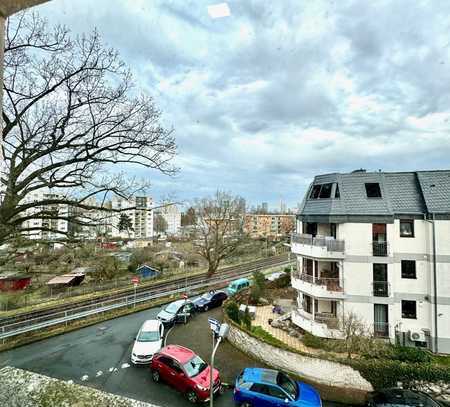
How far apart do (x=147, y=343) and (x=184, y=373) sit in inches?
133

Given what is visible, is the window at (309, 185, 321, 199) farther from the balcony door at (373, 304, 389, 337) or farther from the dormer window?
the balcony door at (373, 304, 389, 337)

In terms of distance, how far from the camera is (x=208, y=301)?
20.7m

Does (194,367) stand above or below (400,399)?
above

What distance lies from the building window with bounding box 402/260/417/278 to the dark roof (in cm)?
246

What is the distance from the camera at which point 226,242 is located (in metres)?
30.4

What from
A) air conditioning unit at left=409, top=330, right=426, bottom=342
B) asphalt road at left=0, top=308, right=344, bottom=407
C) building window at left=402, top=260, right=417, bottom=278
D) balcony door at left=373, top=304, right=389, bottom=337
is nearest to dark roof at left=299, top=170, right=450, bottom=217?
building window at left=402, top=260, right=417, bottom=278

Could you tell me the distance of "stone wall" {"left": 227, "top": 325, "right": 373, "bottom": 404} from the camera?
10.7 metres

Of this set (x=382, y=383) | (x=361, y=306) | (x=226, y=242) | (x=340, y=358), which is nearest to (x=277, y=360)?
(x=340, y=358)

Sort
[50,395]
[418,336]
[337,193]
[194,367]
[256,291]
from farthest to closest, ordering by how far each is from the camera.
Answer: [256,291], [337,193], [418,336], [194,367], [50,395]

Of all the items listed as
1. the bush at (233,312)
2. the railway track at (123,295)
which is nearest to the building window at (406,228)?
the bush at (233,312)

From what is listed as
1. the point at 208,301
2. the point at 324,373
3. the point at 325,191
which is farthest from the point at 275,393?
the point at 208,301

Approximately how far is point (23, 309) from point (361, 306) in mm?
23101

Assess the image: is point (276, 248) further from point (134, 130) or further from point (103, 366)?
point (134, 130)

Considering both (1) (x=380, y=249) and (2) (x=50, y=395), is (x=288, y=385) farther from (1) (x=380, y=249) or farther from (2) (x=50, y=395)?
(2) (x=50, y=395)
